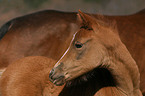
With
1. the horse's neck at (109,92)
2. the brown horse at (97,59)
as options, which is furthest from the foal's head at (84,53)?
the horse's neck at (109,92)

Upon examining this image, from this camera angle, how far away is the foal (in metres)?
2.20

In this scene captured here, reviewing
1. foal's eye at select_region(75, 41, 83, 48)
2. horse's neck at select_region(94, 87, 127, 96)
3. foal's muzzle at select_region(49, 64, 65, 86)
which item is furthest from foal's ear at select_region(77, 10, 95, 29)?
horse's neck at select_region(94, 87, 127, 96)

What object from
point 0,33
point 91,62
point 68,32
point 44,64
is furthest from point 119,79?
point 0,33

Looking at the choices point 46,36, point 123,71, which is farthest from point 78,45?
point 46,36

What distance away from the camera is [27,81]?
88.1 inches

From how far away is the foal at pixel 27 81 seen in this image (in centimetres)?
220

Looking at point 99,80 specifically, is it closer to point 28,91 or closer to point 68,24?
point 28,91

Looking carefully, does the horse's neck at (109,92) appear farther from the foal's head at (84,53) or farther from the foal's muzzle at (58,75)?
the foal's muzzle at (58,75)

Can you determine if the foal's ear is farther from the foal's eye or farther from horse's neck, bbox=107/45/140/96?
horse's neck, bbox=107/45/140/96

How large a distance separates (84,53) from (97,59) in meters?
0.14

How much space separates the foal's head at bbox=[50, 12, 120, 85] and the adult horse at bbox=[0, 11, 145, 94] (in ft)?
4.13

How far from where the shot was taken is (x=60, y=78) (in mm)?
1817

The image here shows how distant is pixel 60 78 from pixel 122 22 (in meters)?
2.20

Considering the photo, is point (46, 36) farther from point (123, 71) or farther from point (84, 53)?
point (123, 71)
